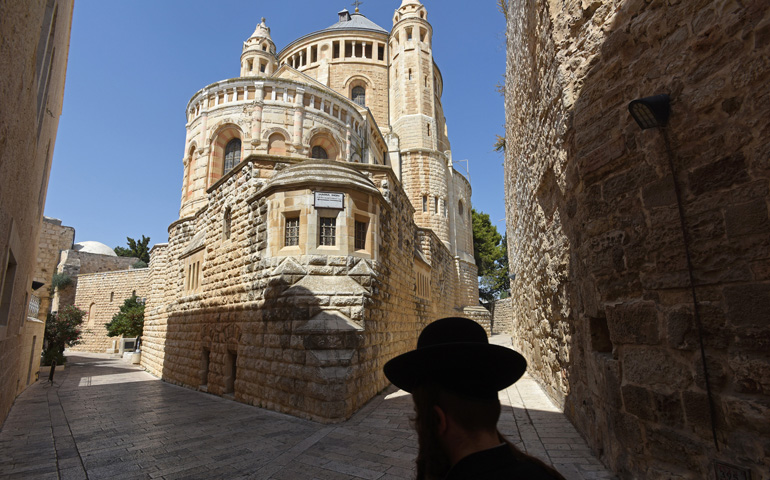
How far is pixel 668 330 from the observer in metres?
2.64

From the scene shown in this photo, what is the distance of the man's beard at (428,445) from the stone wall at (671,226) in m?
1.95

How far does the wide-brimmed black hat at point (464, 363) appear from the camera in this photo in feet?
4.21

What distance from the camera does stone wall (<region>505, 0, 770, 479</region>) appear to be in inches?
88.7

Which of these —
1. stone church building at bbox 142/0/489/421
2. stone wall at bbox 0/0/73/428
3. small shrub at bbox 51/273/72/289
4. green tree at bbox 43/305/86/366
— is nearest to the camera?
stone wall at bbox 0/0/73/428

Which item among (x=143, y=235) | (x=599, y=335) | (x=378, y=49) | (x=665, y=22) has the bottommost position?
(x=599, y=335)

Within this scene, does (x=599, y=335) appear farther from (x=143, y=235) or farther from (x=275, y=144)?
(x=143, y=235)

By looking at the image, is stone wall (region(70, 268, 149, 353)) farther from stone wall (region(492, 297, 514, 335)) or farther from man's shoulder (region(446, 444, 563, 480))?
man's shoulder (region(446, 444, 563, 480))

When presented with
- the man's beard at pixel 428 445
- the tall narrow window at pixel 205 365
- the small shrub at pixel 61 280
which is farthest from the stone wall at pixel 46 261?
the small shrub at pixel 61 280

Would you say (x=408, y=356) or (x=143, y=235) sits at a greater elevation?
(x=143, y=235)

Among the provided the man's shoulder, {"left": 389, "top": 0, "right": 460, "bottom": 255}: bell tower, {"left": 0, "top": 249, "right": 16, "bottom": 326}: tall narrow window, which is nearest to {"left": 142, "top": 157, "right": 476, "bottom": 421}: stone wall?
{"left": 0, "top": 249, "right": 16, "bottom": 326}: tall narrow window

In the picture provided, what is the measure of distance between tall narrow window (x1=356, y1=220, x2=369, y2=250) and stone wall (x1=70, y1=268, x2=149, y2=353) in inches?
1171

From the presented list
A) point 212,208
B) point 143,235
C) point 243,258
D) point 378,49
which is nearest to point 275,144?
point 212,208

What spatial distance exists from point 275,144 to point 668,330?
16.3m

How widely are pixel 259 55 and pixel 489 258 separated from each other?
1051 inches
